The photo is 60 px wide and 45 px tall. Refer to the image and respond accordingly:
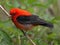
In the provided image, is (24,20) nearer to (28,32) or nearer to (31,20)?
(31,20)

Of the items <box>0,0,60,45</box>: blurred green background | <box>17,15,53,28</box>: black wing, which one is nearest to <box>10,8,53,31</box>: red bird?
<box>17,15,53,28</box>: black wing

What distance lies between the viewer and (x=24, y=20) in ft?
14.3

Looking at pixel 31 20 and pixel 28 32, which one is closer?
pixel 31 20

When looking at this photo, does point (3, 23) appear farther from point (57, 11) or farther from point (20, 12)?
point (57, 11)

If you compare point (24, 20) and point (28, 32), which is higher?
point (24, 20)

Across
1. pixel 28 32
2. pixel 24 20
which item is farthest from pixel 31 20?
pixel 28 32

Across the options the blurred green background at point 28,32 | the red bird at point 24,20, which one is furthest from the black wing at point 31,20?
the blurred green background at point 28,32

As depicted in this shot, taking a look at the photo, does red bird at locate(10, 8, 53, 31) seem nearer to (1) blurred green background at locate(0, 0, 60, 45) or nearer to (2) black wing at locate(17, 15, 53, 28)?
(2) black wing at locate(17, 15, 53, 28)

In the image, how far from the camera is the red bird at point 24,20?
13.5 ft

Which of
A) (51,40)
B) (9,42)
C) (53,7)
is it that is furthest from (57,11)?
(9,42)

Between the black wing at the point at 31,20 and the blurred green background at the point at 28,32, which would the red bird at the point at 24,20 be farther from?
the blurred green background at the point at 28,32

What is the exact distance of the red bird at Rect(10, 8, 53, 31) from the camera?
13.5 feet

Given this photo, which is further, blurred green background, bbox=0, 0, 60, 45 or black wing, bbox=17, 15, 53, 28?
black wing, bbox=17, 15, 53, 28

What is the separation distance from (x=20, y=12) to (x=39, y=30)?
96cm
